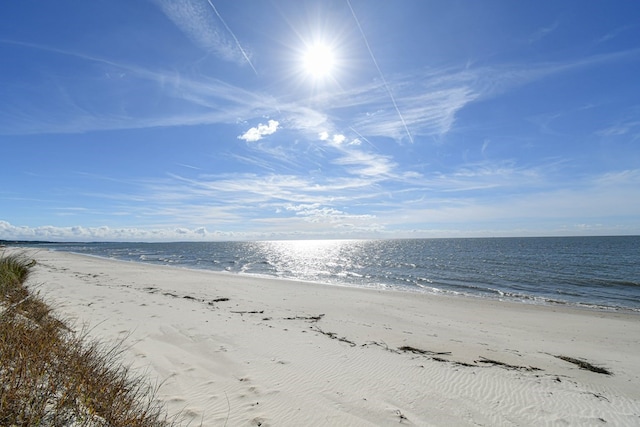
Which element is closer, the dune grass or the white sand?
the dune grass

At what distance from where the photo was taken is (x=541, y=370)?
7691mm

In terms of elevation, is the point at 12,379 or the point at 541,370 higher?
the point at 12,379

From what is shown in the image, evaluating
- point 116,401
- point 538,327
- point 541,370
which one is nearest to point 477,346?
point 541,370

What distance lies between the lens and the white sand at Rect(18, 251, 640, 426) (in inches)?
203

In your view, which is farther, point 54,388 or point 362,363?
point 362,363

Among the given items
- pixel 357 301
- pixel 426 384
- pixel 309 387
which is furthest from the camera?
pixel 357 301

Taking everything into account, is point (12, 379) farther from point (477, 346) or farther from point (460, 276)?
point (460, 276)

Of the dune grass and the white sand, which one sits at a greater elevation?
the dune grass

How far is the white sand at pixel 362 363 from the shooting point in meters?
5.16

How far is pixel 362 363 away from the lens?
7273 millimetres

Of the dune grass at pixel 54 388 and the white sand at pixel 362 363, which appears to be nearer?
the dune grass at pixel 54 388

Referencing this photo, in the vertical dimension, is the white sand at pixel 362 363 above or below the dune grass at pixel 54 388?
below

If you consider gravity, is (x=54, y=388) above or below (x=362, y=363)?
above

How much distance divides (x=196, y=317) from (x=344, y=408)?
7.59 m
